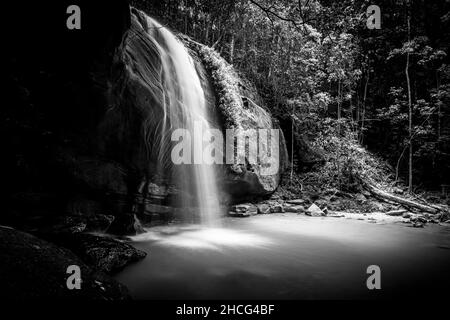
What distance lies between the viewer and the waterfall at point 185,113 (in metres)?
7.52

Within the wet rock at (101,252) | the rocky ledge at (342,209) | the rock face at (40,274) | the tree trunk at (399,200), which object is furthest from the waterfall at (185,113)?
the tree trunk at (399,200)

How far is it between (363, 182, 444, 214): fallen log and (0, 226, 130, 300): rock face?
1135 centimetres

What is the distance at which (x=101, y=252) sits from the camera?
3691 mm

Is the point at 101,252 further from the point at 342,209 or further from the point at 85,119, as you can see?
the point at 342,209

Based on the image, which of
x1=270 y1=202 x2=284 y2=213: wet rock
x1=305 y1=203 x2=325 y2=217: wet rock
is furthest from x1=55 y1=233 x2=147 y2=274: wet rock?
x1=305 y1=203 x2=325 y2=217: wet rock

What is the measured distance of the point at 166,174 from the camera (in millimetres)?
7832

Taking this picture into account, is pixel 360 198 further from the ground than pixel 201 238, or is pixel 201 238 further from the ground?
pixel 360 198

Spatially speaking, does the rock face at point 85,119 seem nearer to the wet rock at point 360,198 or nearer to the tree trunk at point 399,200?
the wet rock at point 360,198

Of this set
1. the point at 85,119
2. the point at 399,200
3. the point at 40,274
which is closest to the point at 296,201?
the point at 399,200

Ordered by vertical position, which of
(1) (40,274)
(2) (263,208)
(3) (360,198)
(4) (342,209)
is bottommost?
(4) (342,209)

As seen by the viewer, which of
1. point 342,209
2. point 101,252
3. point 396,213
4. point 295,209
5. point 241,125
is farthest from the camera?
point 342,209

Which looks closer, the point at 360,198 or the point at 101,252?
the point at 101,252

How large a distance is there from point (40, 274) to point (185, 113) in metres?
6.14

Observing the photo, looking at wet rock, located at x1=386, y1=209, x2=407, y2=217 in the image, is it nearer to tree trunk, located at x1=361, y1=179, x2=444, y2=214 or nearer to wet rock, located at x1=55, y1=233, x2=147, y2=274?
tree trunk, located at x1=361, y1=179, x2=444, y2=214
